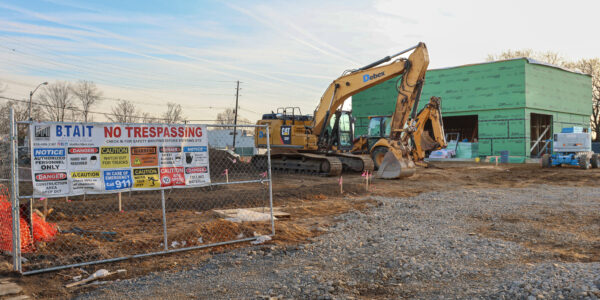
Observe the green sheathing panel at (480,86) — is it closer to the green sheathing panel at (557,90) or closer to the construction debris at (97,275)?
the green sheathing panel at (557,90)

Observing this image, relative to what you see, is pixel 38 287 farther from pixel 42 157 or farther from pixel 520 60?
pixel 520 60

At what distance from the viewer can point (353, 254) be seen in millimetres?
6668

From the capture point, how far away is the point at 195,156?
7.06 meters

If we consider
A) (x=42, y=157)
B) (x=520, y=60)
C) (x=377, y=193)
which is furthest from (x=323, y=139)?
(x=520, y=60)

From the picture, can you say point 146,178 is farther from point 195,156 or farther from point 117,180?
point 195,156

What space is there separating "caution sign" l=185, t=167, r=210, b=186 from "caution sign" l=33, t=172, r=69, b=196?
1.70 metres

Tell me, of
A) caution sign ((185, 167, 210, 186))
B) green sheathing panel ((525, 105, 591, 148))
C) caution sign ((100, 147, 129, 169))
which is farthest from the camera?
green sheathing panel ((525, 105, 591, 148))

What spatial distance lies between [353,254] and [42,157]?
4.57 m

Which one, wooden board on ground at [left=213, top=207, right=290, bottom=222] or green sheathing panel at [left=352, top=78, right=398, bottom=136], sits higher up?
green sheathing panel at [left=352, top=78, right=398, bottom=136]

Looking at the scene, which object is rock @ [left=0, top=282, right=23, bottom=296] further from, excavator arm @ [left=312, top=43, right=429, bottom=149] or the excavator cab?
the excavator cab

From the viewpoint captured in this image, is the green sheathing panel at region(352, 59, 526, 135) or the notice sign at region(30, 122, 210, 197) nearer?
the notice sign at region(30, 122, 210, 197)

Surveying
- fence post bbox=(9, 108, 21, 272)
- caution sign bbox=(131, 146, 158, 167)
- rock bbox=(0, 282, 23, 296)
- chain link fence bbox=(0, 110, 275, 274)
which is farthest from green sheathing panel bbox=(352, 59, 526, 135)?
rock bbox=(0, 282, 23, 296)

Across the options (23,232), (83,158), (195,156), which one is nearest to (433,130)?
(195,156)

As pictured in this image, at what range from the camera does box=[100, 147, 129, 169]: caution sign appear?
20.7 ft
